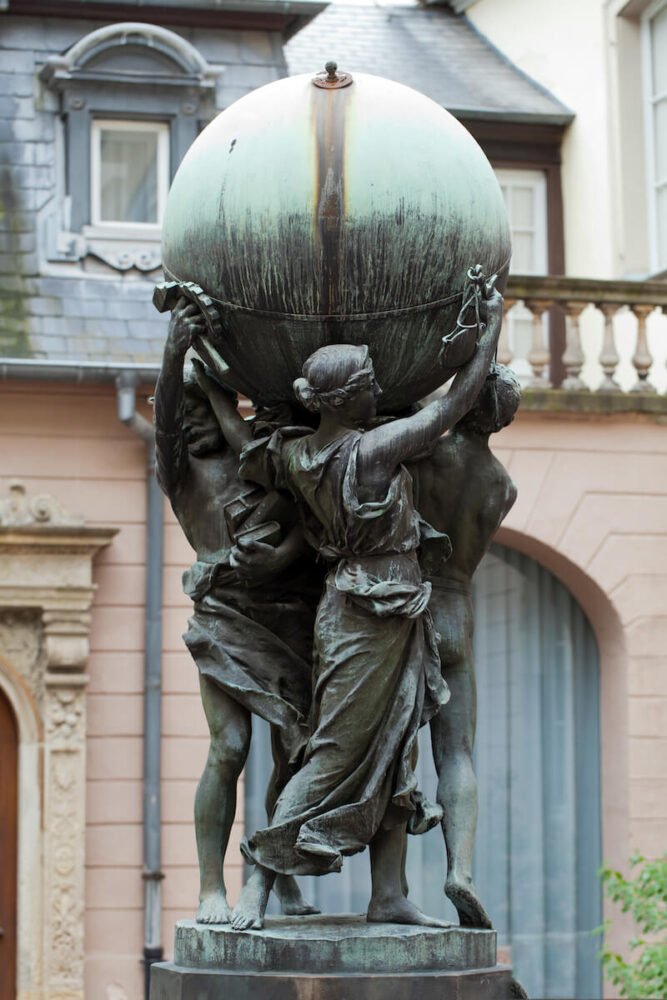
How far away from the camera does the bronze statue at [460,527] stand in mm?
6391

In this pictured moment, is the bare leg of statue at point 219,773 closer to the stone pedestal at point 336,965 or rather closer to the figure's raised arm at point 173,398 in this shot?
the stone pedestal at point 336,965

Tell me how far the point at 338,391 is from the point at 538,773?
31.7 ft

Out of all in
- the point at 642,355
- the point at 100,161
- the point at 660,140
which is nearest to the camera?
the point at 642,355

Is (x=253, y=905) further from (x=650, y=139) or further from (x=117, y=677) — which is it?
(x=650, y=139)

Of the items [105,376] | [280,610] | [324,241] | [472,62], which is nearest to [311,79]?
[324,241]

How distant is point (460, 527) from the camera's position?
648cm

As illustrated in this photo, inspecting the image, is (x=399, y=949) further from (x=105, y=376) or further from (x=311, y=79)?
(x=105, y=376)

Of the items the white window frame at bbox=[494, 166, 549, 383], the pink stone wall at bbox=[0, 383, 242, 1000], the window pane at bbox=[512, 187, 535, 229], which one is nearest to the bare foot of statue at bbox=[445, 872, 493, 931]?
the pink stone wall at bbox=[0, 383, 242, 1000]

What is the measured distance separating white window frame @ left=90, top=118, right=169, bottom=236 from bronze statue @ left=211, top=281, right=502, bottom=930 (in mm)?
9173

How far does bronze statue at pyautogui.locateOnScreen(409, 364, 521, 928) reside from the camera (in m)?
6.39

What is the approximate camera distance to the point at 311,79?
249 inches

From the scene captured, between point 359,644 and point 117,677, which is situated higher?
point 117,677

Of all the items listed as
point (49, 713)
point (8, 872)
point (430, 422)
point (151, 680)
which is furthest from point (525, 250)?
point (430, 422)

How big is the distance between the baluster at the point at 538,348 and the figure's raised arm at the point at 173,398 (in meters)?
8.74
